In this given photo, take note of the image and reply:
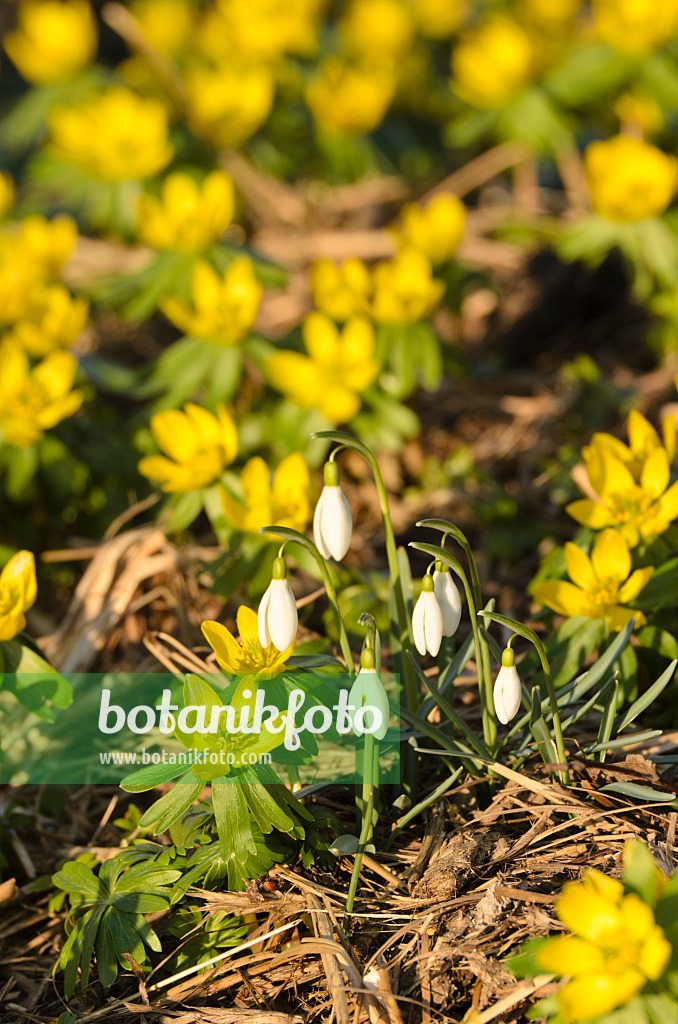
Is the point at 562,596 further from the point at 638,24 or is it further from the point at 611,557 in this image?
the point at 638,24

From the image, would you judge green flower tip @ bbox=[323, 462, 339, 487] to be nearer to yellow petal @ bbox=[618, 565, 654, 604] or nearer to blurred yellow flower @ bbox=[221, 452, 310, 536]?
blurred yellow flower @ bbox=[221, 452, 310, 536]

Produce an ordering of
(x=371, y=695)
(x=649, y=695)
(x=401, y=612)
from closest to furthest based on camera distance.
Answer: (x=371, y=695) < (x=649, y=695) < (x=401, y=612)

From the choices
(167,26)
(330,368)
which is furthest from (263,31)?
(330,368)

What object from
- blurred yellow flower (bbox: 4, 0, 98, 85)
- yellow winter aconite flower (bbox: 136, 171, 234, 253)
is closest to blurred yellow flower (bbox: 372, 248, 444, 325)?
yellow winter aconite flower (bbox: 136, 171, 234, 253)

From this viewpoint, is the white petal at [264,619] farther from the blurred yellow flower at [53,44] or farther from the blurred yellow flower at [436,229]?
the blurred yellow flower at [53,44]

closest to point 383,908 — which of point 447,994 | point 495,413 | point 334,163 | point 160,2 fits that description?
point 447,994

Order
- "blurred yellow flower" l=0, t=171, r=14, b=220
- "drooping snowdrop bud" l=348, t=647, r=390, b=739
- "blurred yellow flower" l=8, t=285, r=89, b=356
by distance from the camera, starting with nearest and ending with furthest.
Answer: "drooping snowdrop bud" l=348, t=647, r=390, b=739, "blurred yellow flower" l=8, t=285, r=89, b=356, "blurred yellow flower" l=0, t=171, r=14, b=220

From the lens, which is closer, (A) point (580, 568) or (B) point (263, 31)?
(A) point (580, 568)
